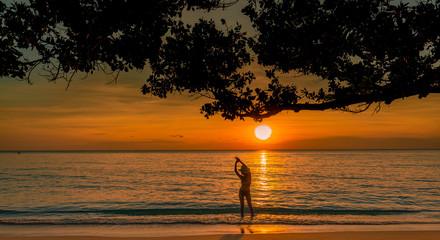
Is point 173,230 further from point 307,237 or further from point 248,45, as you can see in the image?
point 248,45

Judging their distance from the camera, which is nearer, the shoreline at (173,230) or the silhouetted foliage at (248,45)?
the silhouetted foliage at (248,45)

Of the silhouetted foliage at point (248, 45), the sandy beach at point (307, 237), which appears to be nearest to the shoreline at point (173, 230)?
the sandy beach at point (307, 237)

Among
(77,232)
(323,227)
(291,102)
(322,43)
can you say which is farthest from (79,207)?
(322,43)

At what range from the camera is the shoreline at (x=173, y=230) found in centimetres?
1322

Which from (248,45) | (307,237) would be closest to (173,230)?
(307,237)

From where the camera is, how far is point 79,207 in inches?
931

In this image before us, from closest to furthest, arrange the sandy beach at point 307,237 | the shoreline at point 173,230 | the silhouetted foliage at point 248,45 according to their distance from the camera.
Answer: the silhouetted foliage at point 248,45 → the sandy beach at point 307,237 → the shoreline at point 173,230

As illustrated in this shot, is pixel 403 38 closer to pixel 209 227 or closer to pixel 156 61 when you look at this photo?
pixel 156 61

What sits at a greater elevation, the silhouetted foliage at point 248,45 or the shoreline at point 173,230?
the silhouetted foliage at point 248,45

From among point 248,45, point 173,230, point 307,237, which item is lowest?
point 173,230

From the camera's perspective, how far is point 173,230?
14492 millimetres

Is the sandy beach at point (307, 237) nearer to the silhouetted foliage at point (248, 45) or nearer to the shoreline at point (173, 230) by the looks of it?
the shoreline at point (173, 230)

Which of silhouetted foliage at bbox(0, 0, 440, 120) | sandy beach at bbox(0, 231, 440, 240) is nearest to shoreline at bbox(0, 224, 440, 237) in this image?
sandy beach at bbox(0, 231, 440, 240)

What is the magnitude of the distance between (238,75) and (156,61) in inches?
84.8
